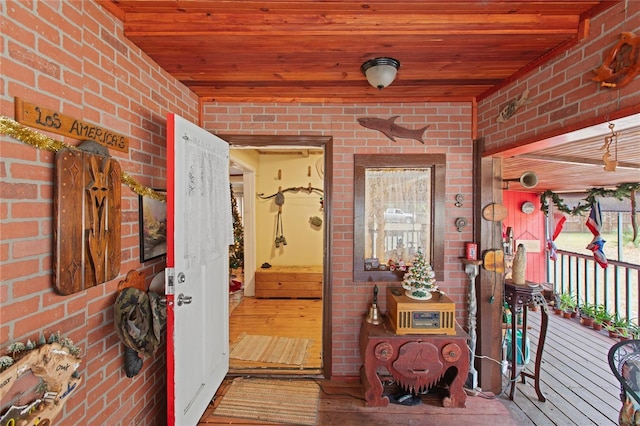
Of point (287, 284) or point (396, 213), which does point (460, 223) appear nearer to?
point (396, 213)

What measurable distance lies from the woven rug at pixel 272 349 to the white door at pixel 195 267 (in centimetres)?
56

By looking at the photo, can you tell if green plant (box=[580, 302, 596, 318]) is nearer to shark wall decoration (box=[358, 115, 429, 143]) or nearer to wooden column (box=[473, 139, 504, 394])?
wooden column (box=[473, 139, 504, 394])

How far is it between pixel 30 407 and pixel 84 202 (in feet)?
2.56

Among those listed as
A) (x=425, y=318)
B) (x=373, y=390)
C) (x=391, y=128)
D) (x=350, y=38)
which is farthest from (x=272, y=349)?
(x=350, y=38)

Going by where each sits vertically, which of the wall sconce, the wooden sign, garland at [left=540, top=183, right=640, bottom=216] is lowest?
garland at [left=540, top=183, right=640, bottom=216]

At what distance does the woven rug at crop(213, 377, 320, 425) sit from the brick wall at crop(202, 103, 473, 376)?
345 mm

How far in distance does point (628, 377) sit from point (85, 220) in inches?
110

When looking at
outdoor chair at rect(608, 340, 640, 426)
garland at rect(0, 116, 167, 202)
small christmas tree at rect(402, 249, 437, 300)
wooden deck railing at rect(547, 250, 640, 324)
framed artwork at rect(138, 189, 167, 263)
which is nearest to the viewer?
garland at rect(0, 116, 167, 202)

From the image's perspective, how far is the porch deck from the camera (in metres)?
2.16

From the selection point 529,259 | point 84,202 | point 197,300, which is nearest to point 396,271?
point 197,300

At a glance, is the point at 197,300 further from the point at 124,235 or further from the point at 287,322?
the point at 287,322

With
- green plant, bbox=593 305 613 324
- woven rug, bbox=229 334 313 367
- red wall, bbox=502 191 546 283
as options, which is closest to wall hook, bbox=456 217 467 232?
woven rug, bbox=229 334 313 367

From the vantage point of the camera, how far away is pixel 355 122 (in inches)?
98.0

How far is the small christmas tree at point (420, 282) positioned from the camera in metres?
2.23
